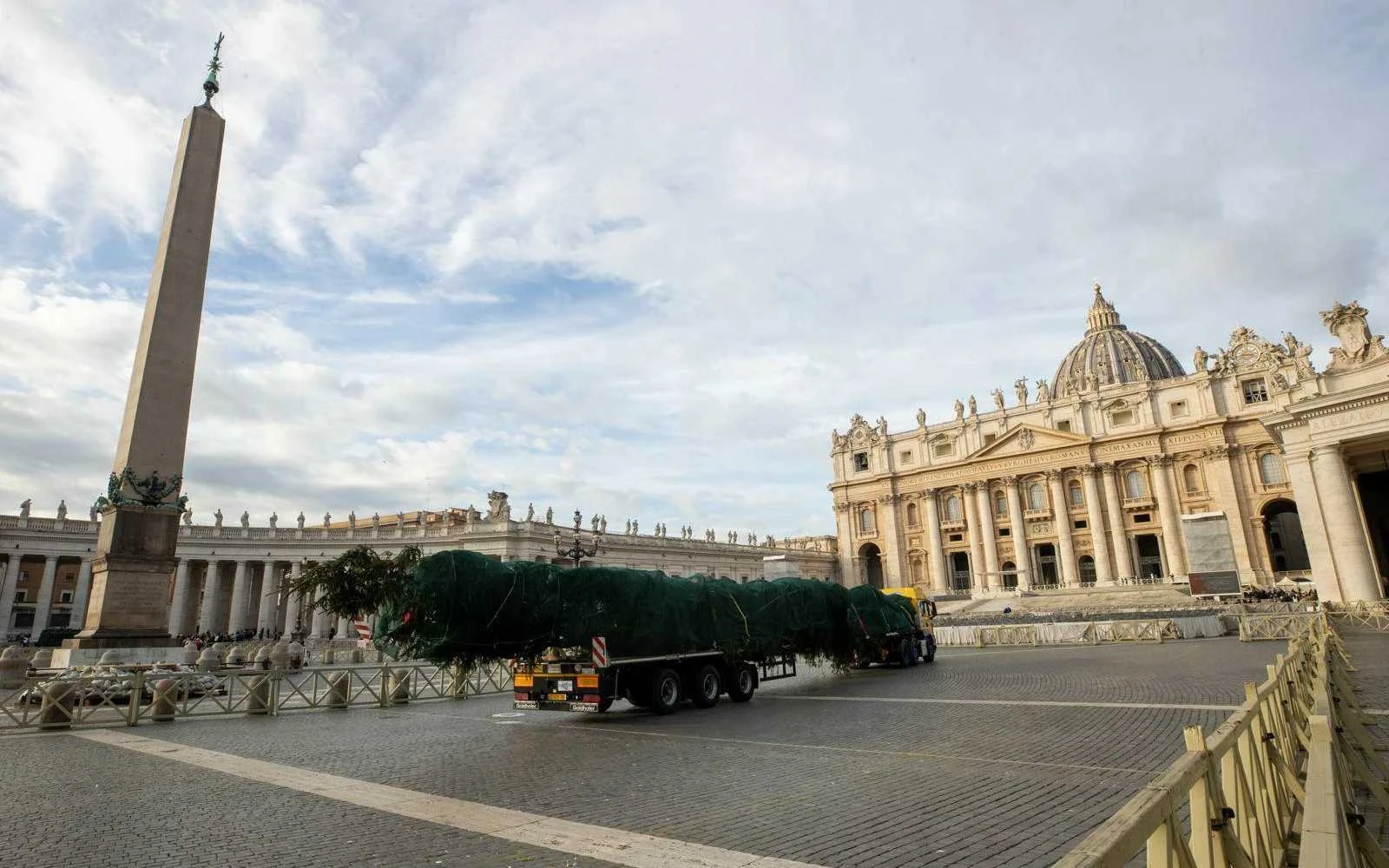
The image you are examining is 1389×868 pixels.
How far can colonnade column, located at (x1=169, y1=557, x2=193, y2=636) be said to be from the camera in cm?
5712

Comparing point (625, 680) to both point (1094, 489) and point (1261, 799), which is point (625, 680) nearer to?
point (1261, 799)

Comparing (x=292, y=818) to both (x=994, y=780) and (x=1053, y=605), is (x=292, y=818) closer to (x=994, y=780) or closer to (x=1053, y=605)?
(x=994, y=780)

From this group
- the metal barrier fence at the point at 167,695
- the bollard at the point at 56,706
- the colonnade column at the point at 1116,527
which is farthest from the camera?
the colonnade column at the point at 1116,527

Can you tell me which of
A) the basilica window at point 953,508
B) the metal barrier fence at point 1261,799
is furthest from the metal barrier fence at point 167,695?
the basilica window at point 953,508

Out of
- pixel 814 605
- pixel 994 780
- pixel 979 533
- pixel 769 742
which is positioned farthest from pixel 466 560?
pixel 979 533

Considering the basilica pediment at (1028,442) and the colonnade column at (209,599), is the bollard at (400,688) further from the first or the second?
the basilica pediment at (1028,442)

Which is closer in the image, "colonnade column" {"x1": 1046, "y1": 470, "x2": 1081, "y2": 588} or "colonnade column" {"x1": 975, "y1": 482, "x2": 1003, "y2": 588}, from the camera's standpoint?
"colonnade column" {"x1": 1046, "y1": 470, "x2": 1081, "y2": 588}

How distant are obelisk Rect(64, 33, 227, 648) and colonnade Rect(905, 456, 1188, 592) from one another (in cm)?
6560

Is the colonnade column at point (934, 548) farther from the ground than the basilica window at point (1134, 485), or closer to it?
closer to it

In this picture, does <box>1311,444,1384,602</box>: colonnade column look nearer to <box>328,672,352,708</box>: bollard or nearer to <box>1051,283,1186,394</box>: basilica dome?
<box>328,672,352,708</box>: bollard

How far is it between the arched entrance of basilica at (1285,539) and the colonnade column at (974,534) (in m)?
23.1

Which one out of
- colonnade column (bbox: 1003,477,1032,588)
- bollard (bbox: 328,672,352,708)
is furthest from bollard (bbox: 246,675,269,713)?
colonnade column (bbox: 1003,477,1032,588)

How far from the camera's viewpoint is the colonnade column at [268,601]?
60.0 metres

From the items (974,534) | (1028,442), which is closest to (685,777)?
(974,534)
